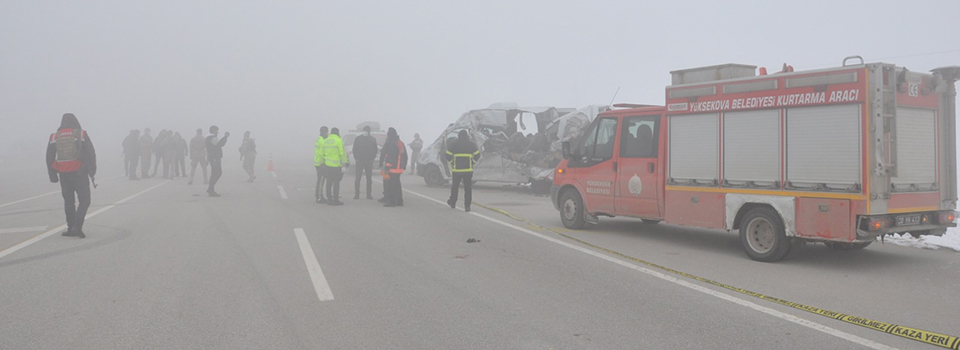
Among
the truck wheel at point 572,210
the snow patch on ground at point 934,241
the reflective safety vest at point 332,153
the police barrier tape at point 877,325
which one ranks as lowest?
the police barrier tape at point 877,325

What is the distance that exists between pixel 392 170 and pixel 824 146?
29.7 ft

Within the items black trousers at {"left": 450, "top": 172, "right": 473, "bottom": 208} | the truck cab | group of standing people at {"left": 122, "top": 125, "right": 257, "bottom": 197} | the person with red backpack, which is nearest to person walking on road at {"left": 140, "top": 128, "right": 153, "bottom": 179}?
group of standing people at {"left": 122, "top": 125, "right": 257, "bottom": 197}

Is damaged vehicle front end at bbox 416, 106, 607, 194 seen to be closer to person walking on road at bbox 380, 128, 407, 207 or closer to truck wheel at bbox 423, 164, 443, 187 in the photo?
truck wheel at bbox 423, 164, 443, 187

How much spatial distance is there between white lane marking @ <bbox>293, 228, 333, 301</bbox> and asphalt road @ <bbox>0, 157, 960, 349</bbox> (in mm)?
29

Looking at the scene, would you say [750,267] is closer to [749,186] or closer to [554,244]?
[749,186]

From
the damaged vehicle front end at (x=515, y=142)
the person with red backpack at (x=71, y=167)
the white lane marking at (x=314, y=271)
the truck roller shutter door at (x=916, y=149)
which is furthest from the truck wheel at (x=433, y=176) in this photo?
the truck roller shutter door at (x=916, y=149)

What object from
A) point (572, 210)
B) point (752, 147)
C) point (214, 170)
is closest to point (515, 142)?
point (572, 210)

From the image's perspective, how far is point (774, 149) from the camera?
768cm

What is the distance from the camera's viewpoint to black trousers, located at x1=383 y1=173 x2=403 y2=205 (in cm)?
1429

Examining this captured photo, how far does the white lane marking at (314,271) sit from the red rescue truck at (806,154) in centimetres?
461

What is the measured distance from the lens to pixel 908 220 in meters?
7.22

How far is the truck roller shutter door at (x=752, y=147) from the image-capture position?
7691 mm

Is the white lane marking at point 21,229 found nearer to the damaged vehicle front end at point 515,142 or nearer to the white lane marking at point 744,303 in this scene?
the white lane marking at point 744,303

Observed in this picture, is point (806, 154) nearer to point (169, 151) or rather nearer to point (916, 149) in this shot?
point (916, 149)
